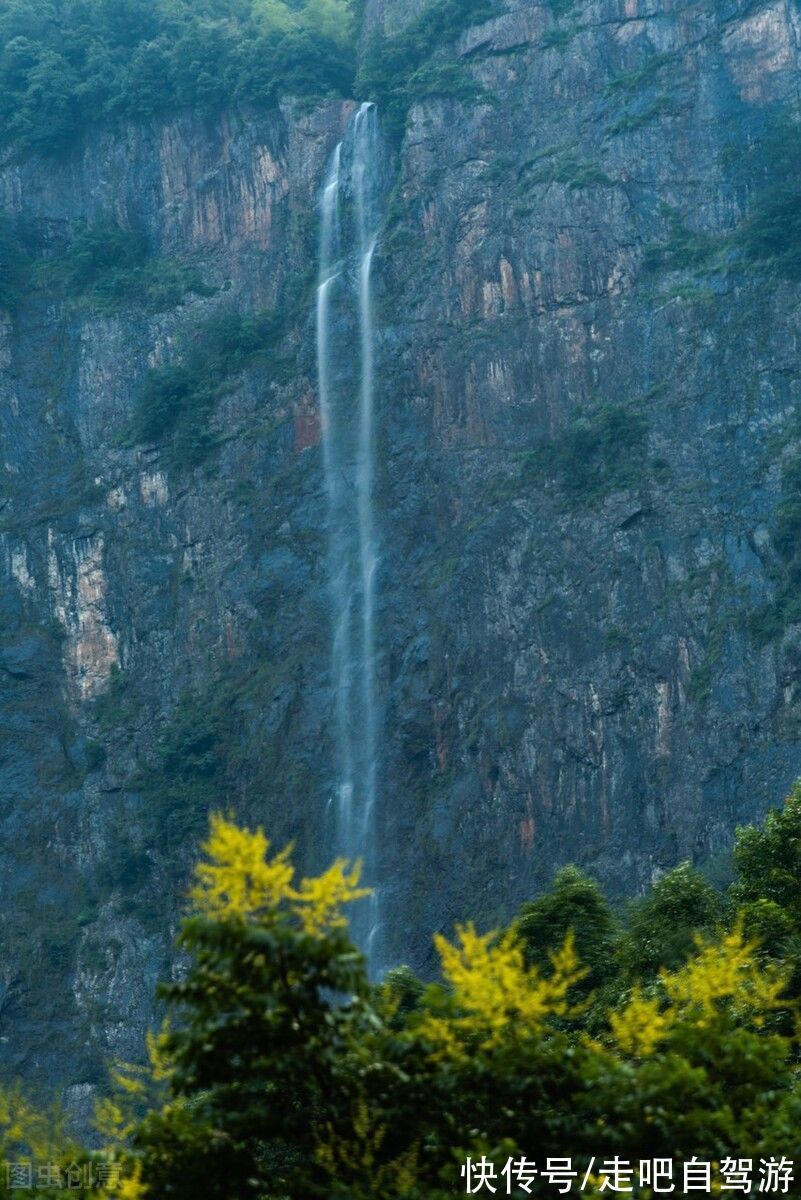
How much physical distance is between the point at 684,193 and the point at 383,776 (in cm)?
1621

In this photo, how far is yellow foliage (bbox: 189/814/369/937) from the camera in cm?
966

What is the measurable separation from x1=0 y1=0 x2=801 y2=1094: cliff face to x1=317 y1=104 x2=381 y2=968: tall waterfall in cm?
50

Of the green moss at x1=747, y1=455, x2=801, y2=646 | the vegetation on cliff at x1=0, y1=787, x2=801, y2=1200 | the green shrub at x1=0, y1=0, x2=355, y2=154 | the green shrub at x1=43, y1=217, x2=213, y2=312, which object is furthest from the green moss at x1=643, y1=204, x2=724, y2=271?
the vegetation on cliff at x1=0, y1=787, x2=801, y2=1200

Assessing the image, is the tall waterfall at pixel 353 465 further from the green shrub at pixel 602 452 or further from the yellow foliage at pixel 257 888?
the yellow foliage at pixel 257 888

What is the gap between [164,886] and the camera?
45.3 m

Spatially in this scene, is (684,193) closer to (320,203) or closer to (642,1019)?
(320,203)

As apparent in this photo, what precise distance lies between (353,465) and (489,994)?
37301 mm

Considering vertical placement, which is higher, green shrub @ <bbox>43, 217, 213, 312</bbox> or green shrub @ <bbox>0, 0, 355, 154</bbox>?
green shrub @ <bbox>0, 0, 355, 154</bbox>

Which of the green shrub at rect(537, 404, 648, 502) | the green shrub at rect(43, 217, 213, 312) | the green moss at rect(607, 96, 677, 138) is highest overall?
the green shrub at rect(43, 217, 213, 312)

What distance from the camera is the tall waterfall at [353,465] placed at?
43375 mm

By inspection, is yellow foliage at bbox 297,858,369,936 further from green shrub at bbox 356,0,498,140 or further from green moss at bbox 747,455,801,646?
green shrub at bbox 356,0,498,140

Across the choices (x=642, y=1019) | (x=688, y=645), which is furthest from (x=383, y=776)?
(x=642, y=1019)

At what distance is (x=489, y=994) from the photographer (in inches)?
401

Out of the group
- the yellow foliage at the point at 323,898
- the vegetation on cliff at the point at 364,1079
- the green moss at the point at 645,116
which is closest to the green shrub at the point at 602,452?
the green moss at the point at 645,116
